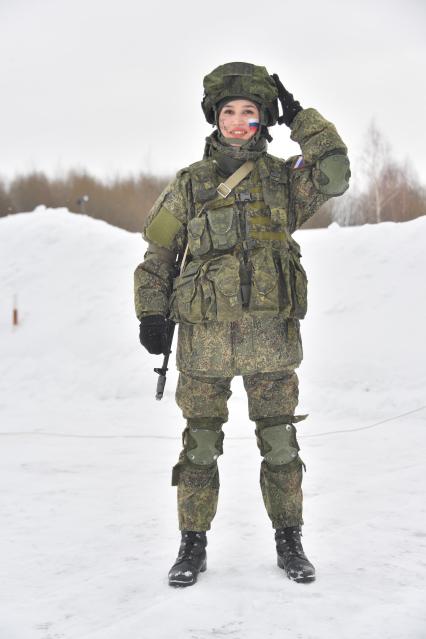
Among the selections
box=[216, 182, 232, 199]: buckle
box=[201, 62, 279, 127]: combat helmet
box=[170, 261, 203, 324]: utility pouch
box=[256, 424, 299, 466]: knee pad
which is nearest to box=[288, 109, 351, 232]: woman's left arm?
box=[201, 62, 279, 127]: combat helmet

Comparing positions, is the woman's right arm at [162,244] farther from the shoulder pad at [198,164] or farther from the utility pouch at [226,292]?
the utility pouch at [226,292]

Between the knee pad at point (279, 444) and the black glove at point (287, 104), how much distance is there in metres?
1.30

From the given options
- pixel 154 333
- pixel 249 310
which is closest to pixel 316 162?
pixel 249 310

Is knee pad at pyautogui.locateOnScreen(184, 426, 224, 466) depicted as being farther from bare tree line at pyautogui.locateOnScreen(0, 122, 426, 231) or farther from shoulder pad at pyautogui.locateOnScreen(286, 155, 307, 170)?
bare tree line at pyautogui.locateOnScreen(0, 122, 426, 231)

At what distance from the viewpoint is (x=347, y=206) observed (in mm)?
29734

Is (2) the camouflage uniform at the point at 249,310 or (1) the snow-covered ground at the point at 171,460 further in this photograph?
(2) the camouflage uniform at the point at 249,310

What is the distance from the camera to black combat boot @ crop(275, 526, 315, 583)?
9.18 feet

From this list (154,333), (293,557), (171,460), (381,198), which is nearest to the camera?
(293,557)

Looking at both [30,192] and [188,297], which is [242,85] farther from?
[30,192]

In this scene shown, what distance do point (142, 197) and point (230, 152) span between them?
118ft

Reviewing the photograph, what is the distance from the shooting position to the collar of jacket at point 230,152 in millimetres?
3104

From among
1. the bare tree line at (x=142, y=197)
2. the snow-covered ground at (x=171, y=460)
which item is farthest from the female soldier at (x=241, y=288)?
the bare tree line at (x=142, y=197)

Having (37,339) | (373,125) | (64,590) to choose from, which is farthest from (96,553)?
(373,125)

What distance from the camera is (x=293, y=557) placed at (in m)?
2.88
